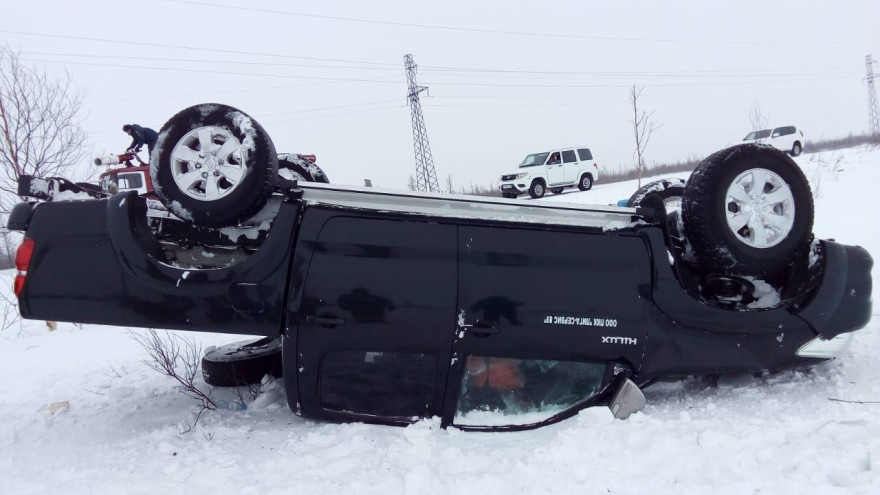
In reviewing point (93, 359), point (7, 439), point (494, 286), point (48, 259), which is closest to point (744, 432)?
point (494, 286)

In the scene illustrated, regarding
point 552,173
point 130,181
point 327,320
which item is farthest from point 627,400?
point 552,173

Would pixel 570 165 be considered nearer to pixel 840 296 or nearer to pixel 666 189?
pixel 666 189

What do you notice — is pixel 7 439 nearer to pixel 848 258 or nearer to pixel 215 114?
pixel 215 114

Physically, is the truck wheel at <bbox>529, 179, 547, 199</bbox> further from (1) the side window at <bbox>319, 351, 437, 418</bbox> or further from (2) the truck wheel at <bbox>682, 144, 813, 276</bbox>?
(1) the side window at <bbox>319, 351, 437, 418</bbox>

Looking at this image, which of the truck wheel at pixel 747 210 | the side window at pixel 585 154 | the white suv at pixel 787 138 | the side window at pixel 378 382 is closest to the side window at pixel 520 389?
the side window at pixel 378 382

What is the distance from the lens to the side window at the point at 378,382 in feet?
10.2

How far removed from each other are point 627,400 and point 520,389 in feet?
2.00

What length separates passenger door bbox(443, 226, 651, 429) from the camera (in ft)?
10.2

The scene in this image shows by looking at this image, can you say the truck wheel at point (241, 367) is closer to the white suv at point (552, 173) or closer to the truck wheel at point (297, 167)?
the truck wheel at point (297, 167)

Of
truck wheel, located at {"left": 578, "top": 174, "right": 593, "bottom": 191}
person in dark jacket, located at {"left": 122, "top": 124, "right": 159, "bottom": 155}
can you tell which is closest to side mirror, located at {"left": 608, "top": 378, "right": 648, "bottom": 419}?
person in dark jacket, located at {"left": 122, "top": 124, "right": 159, "bottom": 155}

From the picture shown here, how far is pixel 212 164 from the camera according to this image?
3.28m

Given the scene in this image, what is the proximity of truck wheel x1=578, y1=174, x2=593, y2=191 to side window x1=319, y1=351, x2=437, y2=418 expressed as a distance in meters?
19.9

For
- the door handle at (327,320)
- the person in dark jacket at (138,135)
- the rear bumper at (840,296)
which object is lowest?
the rear bumper at (840,296)

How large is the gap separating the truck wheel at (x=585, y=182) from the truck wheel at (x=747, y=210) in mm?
18903
